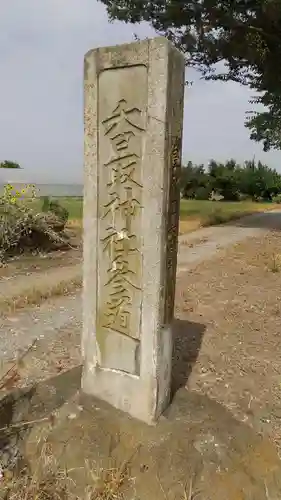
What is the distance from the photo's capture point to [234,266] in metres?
7.12

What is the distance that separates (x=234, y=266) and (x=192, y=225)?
19.8 ft

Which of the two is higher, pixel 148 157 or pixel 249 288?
pixel 148 157

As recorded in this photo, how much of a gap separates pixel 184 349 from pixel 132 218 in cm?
176

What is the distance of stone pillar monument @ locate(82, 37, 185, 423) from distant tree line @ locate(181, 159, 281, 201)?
2409 cm

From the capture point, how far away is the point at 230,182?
2653cm

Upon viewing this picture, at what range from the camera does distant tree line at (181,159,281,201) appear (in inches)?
1049

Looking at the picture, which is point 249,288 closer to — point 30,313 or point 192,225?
point 30,313

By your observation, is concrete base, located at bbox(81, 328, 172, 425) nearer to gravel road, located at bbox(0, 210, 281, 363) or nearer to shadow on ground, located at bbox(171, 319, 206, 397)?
shadow on ground, located at bbox(171, 319, 206, 397)

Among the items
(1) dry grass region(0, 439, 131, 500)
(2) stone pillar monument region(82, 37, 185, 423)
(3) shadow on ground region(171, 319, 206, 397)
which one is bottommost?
(3) shadow on ground region(171, 319, 206, 397)

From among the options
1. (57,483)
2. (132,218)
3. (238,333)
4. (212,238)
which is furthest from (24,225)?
(57,483)

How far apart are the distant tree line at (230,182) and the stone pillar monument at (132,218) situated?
2409 cm

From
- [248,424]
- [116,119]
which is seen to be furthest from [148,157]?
[248,424]

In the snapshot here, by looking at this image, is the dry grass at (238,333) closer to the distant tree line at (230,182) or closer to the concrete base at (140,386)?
the concrete base at (140,386)

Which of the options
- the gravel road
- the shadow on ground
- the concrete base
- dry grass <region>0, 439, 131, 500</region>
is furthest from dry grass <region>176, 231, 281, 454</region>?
dry grass <region>0, 439, 131, 500</region>
